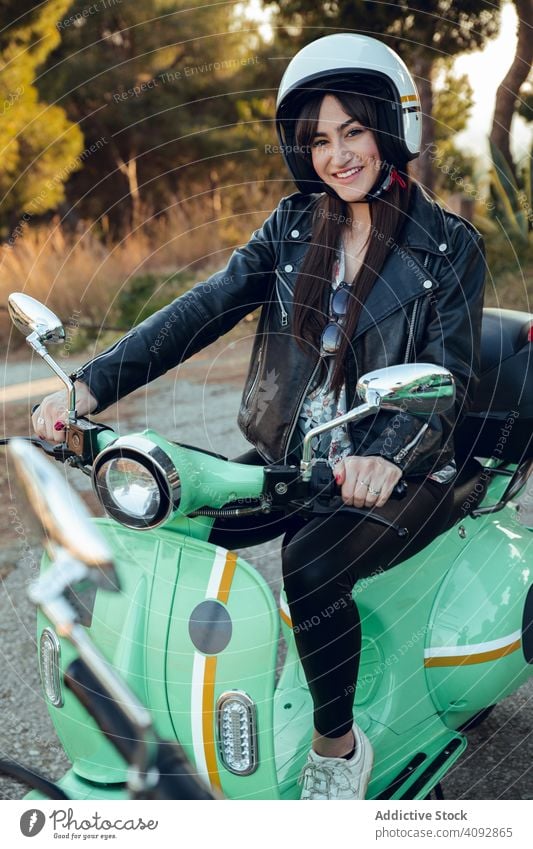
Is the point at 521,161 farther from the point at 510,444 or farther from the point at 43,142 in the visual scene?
the point at 510,444

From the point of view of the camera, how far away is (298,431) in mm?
1963

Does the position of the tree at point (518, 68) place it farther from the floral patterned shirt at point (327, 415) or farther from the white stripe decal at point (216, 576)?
the white stripe decal at point (216, 576)

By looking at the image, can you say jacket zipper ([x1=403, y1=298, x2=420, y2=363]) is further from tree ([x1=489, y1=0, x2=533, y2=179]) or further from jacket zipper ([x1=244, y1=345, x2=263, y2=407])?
tree ([x1=489, y1=0, x2=533, y2=179])

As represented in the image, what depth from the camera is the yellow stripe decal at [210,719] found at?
5.14 ft

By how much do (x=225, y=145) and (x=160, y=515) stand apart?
14.8 metres

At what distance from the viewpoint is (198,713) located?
1.58 metres

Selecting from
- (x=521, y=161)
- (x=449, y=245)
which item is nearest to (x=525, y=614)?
(x=449, y=245)

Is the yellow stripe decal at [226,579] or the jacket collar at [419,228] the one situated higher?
the jacket collar at [419,228]

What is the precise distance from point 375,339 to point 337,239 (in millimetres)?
264

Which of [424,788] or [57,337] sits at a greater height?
[57,337]

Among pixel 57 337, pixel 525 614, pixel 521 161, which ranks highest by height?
pixel 521 161

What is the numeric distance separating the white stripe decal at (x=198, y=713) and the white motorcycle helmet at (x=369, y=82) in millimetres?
994

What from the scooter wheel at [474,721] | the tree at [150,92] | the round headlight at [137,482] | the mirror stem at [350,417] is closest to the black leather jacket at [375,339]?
the mirror stem at [350,417]
